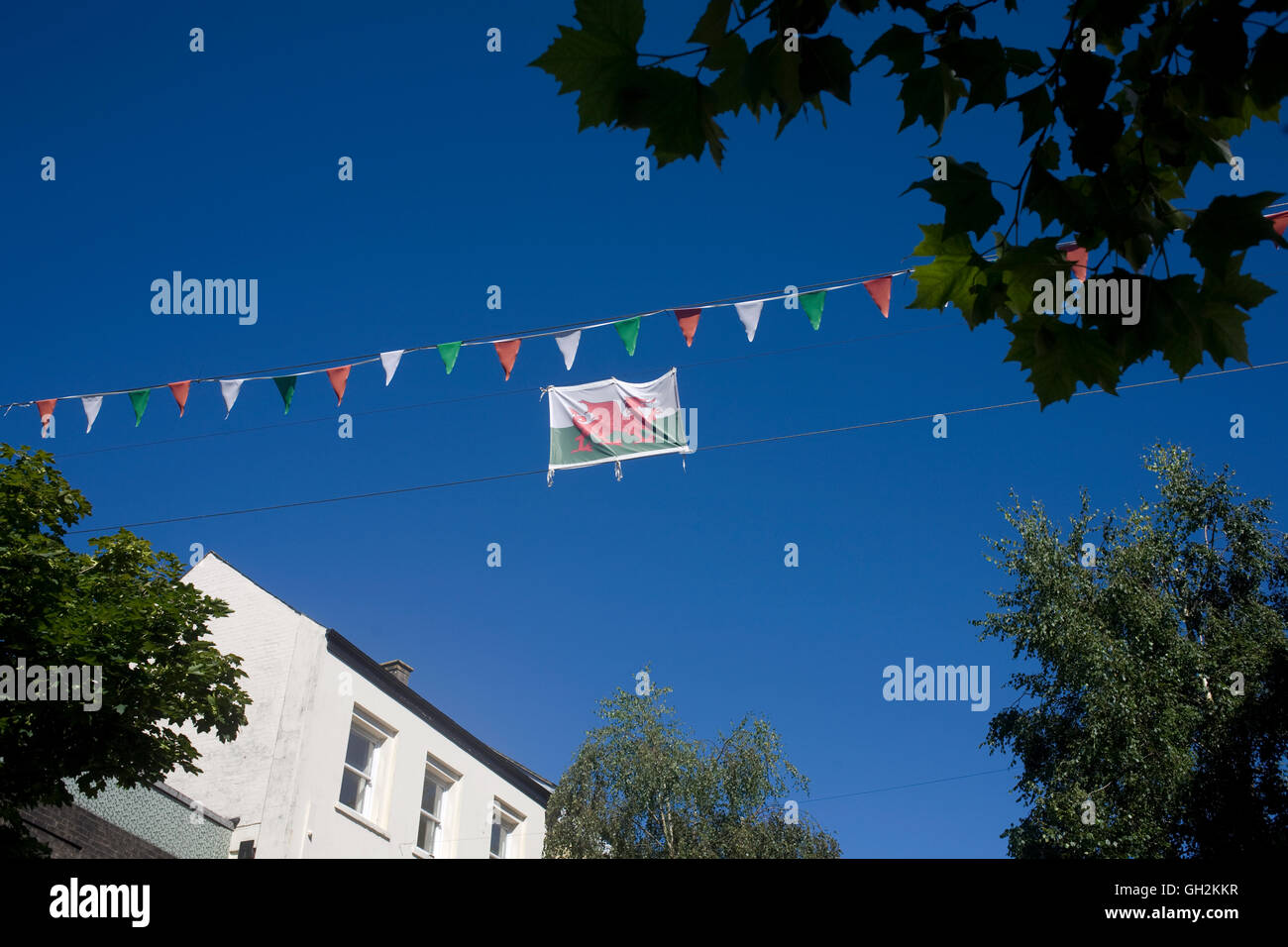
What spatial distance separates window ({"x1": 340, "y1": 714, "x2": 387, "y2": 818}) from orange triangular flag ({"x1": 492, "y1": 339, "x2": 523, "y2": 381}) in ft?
32.4

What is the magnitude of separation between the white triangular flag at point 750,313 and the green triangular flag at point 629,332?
1.40 metres

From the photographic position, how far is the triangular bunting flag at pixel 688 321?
44.9ft

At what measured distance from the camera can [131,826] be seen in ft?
51.8

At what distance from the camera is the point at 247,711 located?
1945 cm

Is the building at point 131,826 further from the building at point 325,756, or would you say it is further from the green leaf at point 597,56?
the green leaf at point 597,56

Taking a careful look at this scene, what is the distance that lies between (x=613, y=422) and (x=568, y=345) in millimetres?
1270

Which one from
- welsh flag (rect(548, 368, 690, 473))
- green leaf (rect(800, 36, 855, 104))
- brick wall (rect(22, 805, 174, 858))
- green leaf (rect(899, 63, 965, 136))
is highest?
welsh flag (rect(548, 368, 690, 473))

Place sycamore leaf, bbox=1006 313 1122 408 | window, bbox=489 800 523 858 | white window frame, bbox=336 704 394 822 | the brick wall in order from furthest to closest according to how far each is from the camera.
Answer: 1. window, bbox=489 800 523 858
2. white window frame, bbox=336 704 394 822
3. the brick wall
4. sycamore leaf, bbox=1006 313 1122 408

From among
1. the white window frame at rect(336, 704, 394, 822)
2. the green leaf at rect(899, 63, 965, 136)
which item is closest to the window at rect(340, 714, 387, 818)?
the white window frame at rect(336, 704, 394, 822)

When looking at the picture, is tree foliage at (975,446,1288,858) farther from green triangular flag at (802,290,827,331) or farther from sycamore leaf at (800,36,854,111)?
sycamore leaf at (800,36,854,111)

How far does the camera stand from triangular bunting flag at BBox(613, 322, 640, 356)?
13.8 meters

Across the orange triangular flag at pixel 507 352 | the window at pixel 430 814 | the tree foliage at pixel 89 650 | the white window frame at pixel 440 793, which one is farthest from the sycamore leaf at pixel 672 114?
the white window frame at pixel 440 793
